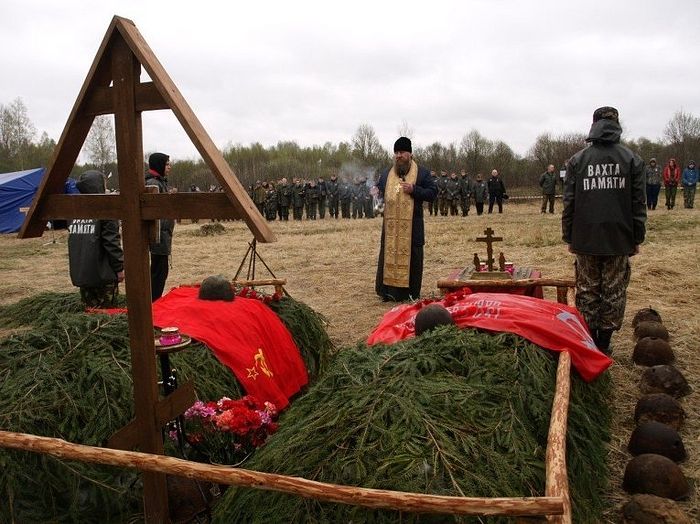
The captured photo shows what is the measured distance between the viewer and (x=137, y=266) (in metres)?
2.63

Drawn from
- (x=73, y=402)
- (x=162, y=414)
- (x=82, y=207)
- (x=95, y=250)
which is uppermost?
(x=82, y=207)

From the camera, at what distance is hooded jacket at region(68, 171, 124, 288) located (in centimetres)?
521

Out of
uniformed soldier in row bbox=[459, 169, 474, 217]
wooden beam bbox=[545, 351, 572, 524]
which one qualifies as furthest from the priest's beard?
uniformed soldier in row bbox=[459, 169, 474, 217]

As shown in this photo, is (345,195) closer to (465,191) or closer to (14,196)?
(465,191)

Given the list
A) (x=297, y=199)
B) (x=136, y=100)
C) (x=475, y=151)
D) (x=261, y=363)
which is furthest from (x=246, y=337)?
(x=475, y=151)

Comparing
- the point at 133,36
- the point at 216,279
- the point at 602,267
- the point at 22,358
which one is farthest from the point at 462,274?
the point at 133,36

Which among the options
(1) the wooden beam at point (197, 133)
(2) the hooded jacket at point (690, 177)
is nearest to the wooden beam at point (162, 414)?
(1) the wooden beam at point (197, 133)

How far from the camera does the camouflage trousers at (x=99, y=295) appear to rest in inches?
220

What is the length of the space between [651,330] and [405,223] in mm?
3440

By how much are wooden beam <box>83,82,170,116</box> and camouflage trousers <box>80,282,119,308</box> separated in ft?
10.4

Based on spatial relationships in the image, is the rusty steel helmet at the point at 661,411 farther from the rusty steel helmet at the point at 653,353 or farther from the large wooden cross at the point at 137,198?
the large wooden cross at the point at 137,198

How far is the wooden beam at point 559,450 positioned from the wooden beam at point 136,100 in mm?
2040

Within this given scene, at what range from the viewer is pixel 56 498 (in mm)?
3096

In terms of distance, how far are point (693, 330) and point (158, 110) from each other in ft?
19.1
